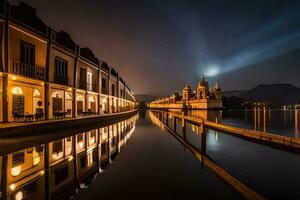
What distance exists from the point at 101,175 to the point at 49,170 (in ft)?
6.80

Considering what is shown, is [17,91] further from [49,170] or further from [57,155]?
[49,170]

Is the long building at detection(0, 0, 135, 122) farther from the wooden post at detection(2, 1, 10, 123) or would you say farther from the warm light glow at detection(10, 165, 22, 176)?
the warm light glow at detection(10, 165, 22, 176)

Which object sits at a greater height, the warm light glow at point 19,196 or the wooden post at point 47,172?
the warm light glow at point 19,196

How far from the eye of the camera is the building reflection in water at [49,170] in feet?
20.8

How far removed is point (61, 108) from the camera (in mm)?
31359

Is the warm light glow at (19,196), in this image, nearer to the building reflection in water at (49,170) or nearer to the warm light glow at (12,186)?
the building reflection in water at (49,170)

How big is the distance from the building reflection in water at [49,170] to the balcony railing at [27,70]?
11646 mm

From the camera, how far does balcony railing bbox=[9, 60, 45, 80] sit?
20730 millimetres

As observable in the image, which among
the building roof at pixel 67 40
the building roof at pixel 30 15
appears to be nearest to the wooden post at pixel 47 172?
the building roof at pixel 30 15

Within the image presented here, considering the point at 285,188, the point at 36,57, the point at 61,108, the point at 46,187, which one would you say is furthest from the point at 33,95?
the point at 285,188

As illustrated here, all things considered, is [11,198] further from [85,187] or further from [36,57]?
[36,57]

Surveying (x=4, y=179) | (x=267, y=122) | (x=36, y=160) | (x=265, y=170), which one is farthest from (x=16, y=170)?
(x=267, y=122)

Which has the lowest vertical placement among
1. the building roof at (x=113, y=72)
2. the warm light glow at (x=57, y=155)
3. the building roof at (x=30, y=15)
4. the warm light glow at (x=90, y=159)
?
the warm light glow at (x=90, y=159)

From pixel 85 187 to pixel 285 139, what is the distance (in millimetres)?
9496
